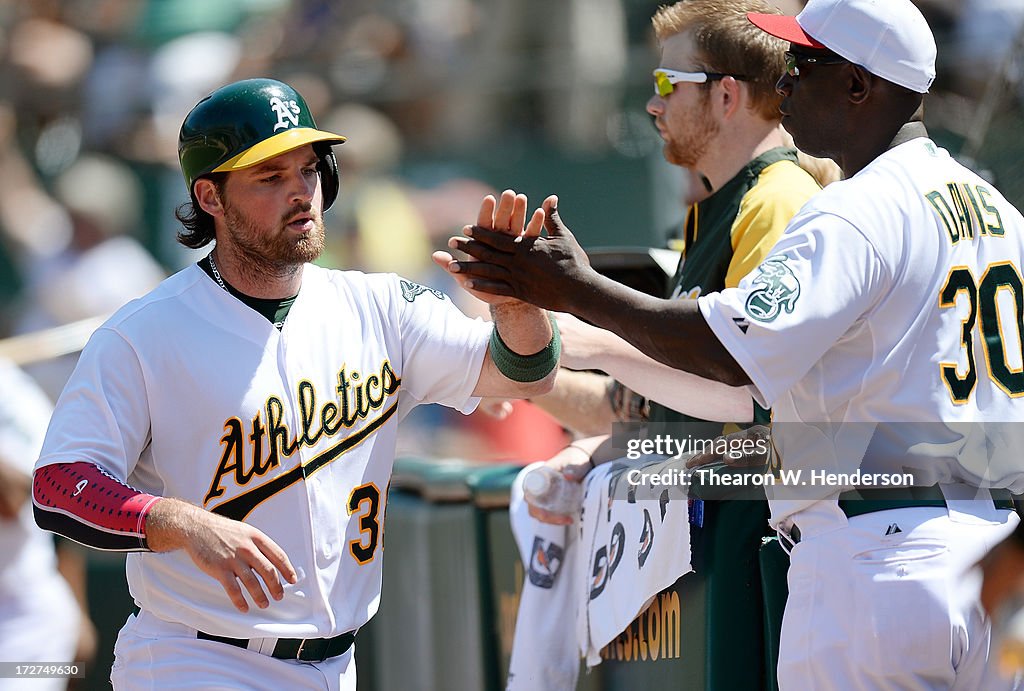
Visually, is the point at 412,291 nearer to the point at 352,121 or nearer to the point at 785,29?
the point at 785,29

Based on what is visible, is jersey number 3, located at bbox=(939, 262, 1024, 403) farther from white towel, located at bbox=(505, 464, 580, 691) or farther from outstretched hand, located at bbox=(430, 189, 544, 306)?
white towel, located at bbox=(505, 464, 580, 691)

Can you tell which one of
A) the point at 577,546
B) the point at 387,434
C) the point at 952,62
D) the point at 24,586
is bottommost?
the point at 24,586

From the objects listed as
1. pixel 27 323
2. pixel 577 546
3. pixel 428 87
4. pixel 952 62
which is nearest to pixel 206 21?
pixel 428 87

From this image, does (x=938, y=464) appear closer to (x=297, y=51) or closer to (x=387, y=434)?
(x=387, y=434)

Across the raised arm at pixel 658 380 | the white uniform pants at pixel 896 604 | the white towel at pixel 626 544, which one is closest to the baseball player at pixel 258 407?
the raised arm at pixel 658 380

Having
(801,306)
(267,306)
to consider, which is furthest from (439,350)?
(801,306)

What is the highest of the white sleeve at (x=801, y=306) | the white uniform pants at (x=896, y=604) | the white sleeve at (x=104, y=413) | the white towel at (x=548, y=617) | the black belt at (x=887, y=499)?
the white sleeve at (x=801, y=306)

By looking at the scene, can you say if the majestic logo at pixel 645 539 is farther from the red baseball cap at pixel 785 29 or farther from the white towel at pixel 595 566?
the red baseball cap at pixel 785 29

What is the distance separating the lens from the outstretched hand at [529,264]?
10.7ft

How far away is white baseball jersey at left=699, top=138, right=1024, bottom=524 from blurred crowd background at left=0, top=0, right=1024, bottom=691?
5.03 m

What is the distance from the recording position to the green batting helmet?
3604 millimetres

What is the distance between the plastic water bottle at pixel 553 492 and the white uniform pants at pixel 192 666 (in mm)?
1327

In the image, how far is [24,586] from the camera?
569 centimetres

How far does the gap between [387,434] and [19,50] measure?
805cm
